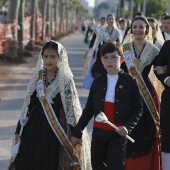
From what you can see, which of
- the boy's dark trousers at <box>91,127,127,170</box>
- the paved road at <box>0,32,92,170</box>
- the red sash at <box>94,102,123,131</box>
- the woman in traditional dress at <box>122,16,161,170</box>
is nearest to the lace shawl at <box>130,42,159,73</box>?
the woman in traditional dress at <box>122,16,161,170</box>

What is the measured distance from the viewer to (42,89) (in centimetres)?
481

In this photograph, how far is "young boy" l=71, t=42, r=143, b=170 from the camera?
425 centimetres

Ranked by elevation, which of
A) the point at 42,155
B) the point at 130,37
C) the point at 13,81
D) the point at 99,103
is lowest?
the point at 13,81

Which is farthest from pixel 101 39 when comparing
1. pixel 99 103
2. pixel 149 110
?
pixel 99 103

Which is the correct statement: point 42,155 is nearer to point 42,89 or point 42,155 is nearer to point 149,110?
point 42,89

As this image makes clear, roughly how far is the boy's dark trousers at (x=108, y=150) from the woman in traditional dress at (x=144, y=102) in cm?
54

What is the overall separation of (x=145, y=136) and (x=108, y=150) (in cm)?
81

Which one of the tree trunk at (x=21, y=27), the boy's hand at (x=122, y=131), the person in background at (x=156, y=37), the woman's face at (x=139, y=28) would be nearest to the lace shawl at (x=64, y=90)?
the boy's hand at (x=122, y=131)

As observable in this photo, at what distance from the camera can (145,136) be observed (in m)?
5.00

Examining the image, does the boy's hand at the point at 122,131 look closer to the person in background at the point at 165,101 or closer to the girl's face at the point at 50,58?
the person in background at the point at 165,101

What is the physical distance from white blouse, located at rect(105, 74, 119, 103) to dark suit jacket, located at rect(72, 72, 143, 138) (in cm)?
3

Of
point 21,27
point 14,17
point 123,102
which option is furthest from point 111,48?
point 21,27

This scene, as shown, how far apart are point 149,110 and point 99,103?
36.9 inches

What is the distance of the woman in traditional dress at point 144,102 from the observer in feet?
16.2
